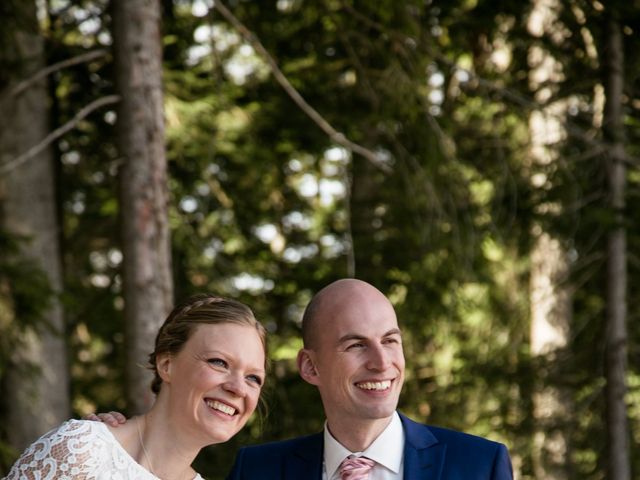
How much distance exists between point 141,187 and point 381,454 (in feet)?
9.46

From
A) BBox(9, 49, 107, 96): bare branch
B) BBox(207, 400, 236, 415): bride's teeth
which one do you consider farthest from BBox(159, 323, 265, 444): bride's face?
BBox(9, 49, 107, 96): bare branch

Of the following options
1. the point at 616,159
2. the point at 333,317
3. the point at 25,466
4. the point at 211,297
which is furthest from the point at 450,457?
the point at 616,159

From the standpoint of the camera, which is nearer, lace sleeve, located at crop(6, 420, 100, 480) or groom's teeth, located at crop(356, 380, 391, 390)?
lace sleeve, located at crop(6, 420, 100, 480)

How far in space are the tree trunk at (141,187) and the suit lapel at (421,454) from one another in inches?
102

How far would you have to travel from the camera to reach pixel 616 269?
842 cm

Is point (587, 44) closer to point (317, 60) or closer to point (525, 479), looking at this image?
point (317, 60)

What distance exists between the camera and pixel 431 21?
31.0 ft

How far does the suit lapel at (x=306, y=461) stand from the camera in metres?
4.33

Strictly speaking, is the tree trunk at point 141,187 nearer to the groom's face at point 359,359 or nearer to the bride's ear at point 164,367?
the groom's face at point 359,359

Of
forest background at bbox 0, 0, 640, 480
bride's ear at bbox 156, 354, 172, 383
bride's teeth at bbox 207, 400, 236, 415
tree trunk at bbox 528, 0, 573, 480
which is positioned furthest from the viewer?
tree trunk at bbox 528, 0, 573, 480

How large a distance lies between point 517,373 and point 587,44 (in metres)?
2.72

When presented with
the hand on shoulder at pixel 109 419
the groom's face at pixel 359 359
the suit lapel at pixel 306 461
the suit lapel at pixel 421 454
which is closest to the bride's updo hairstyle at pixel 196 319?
the hand on shoulder at pixel 109 419

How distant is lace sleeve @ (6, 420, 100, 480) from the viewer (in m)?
3.76

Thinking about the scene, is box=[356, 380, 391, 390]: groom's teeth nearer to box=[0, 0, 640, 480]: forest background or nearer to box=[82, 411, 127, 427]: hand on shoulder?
box=[82, 411, 127, 427]: hand on shoulder
